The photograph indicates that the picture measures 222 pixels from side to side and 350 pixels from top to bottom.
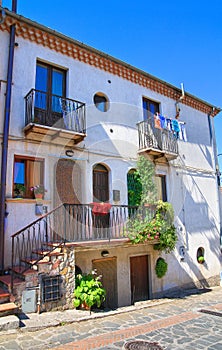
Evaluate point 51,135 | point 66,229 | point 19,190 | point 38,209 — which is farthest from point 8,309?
point 51,135

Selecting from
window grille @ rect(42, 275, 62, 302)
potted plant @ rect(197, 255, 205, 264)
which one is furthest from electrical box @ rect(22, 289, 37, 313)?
potted plant @ rect(197, 255, 205, 264)

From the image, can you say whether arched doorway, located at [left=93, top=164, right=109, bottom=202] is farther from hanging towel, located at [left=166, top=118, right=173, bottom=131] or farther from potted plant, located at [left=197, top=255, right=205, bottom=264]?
potted plant, located at [left=197, top=255, right=205, bottom=264]

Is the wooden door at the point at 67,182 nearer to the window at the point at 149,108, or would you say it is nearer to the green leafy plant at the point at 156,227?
the green leafy plant at the point at 156,227

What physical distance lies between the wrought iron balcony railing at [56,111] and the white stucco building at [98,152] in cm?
4

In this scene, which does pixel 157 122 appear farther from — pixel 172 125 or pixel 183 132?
pixel 183 132

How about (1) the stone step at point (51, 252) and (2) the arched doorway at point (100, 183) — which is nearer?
(1) the stone step at point (51, 252)

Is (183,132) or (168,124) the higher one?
(168,124)

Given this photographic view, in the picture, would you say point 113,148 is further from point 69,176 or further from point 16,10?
point 16,10

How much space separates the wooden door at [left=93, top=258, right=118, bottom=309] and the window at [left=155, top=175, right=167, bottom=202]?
3874 mm

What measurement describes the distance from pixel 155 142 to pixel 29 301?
7767 millimetres

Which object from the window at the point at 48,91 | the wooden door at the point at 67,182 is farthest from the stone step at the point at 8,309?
the window at the point at 48,91

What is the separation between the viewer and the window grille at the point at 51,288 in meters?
6.32

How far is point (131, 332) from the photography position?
5746 millimetres

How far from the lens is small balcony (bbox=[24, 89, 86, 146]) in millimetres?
7902
